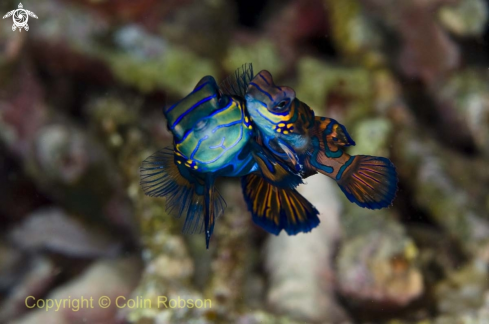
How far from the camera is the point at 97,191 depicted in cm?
427

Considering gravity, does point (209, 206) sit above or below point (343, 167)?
below

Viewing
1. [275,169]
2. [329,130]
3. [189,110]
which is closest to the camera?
[189,110]

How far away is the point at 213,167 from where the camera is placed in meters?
1.59

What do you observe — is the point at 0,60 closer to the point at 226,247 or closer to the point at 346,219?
the point at 226,247

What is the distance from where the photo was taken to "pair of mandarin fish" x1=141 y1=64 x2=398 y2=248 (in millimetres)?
1492

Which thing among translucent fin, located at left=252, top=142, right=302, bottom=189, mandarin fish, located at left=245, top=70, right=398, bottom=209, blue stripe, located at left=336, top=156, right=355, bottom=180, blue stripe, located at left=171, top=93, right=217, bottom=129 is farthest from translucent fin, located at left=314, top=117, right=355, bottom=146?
blue stripe, located at left=171, top=93, right=217, bottom=129

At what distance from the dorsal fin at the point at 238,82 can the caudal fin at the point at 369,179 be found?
54 cm

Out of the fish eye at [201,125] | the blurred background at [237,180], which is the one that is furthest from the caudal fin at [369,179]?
the blurred background at [237,180]

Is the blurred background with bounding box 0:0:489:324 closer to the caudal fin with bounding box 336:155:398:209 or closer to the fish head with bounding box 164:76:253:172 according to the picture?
the caudal fin with bounding box 336:155:398:209

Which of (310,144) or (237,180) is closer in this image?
(310,144)

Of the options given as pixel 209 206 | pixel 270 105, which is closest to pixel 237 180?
pixel 209 206

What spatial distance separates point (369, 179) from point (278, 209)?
427mm

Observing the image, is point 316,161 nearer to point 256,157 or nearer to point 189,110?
point 256,157

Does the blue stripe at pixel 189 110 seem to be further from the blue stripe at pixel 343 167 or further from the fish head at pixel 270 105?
the blue stripe at pixel 343 167
